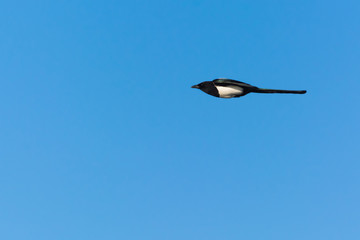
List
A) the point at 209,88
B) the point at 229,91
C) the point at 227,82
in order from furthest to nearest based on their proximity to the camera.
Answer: the point at 209,88, the point at 229,91, the point at 227,82

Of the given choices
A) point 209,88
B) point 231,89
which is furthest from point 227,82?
point 209,88

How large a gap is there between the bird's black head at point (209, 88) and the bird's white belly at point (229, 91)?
7.7 inches

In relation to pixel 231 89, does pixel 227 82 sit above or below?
above

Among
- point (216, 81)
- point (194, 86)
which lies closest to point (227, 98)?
point (216, 81)

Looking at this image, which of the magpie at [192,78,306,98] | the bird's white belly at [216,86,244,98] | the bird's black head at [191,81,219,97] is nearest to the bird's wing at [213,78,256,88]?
the magpie at [192,78,306,98]

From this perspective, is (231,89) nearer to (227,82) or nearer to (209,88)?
(227,82)

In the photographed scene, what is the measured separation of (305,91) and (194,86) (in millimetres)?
Answer: 4720

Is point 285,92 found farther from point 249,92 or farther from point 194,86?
point 194,86

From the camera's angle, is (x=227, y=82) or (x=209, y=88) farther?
(x=209, y=88)

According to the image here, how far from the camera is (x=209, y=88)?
16328 mm

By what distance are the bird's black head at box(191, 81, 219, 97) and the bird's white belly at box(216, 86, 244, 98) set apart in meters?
0.20

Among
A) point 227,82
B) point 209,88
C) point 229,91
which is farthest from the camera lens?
point 209,88

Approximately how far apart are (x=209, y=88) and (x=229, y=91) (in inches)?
39.3

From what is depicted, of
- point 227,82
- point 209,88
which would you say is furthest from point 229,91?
point 209,88
